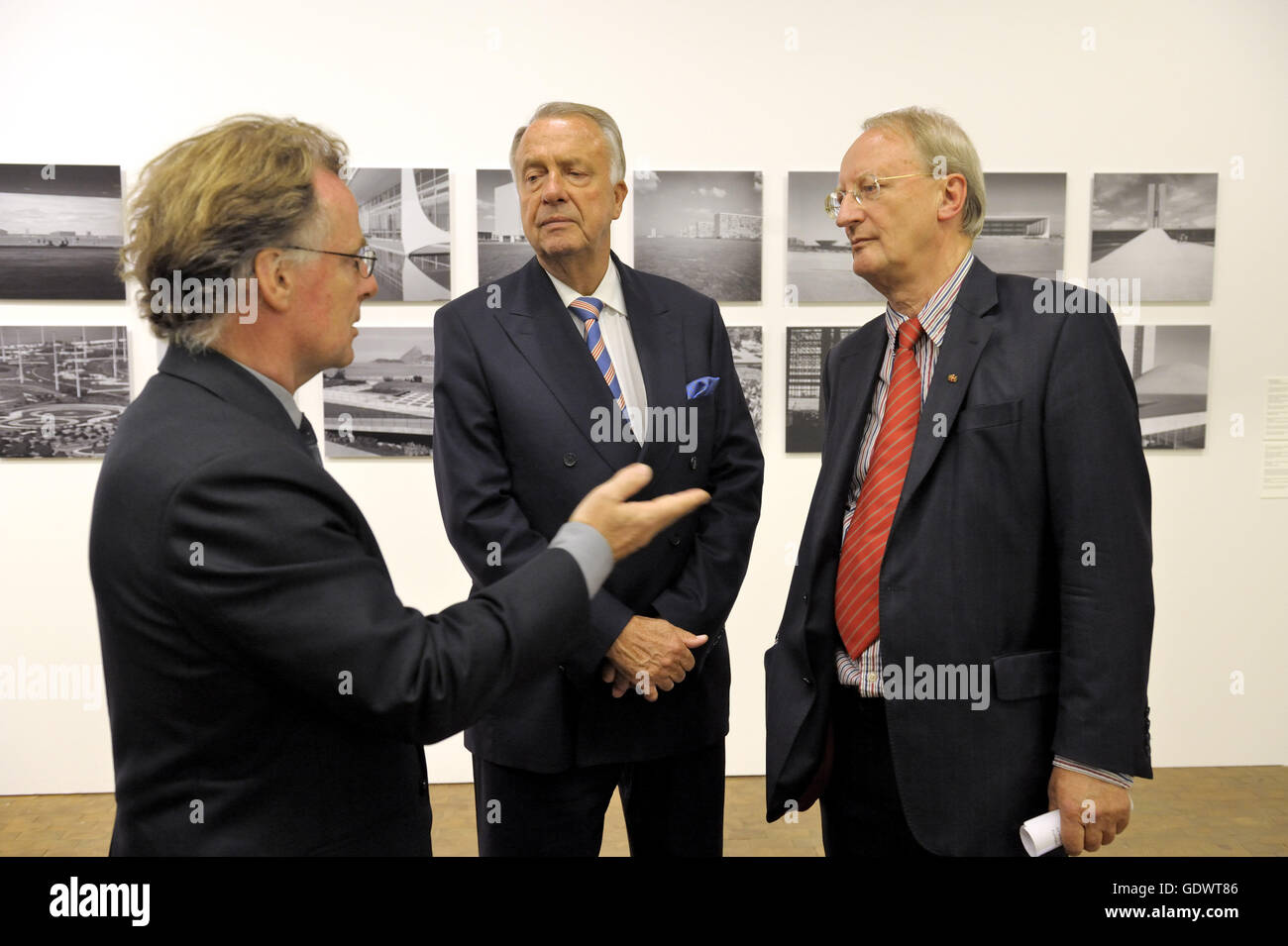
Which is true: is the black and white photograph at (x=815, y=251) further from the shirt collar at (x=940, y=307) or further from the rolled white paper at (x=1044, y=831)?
the rolled white paper at (x=1044, y=831)

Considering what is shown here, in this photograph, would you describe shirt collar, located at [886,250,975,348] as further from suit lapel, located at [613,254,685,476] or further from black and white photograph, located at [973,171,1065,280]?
black and white photograph, located at [973,171,1065,280]

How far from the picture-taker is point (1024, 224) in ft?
15.0

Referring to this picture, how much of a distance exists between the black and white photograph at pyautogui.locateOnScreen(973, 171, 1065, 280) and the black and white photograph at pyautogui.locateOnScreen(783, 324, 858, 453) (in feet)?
2.53

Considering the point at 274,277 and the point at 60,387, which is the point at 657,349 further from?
the point at 60,387

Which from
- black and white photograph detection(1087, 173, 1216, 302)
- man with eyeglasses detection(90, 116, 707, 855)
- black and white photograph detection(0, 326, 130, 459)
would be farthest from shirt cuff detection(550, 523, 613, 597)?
black and white photograph detection(1087, 173, 1216, 302)

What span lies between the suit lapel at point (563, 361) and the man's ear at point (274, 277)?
95 centimetres

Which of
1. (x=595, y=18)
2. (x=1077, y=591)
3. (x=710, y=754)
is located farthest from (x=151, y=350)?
(x=1077, y=591)

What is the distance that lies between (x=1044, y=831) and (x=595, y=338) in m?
1.51

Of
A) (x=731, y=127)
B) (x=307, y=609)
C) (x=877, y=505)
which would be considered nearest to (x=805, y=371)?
(x=731, y=127)

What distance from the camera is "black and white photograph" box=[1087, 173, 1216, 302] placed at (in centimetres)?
459

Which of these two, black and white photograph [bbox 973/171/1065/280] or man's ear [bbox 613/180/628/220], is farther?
black and white photograph [bbox 973/171/1065/280]

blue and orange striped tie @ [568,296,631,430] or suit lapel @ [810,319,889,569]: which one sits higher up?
blue and orange striped tie @ [568,296,631,430]

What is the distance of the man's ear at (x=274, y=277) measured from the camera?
1.47 meters
